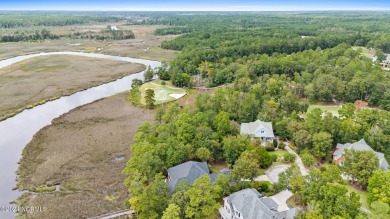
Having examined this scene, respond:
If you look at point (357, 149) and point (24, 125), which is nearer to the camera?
point (357, 149)

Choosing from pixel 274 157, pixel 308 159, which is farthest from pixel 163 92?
pixel 308 159

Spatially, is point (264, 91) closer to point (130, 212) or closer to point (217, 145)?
point (217, 145)

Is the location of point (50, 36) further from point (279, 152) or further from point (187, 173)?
point (187, 173)

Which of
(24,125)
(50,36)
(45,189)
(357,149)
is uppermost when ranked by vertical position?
(50,36)

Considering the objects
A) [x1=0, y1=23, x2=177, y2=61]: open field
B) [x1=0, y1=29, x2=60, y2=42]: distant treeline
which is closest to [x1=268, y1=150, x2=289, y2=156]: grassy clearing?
[x1=0, y1=23, x2=177, y2=61]: open field

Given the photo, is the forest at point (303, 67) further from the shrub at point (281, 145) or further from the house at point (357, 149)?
the shrub at point (281, 145)

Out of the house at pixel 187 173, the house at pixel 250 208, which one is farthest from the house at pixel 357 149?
the house at pixel 187 173
